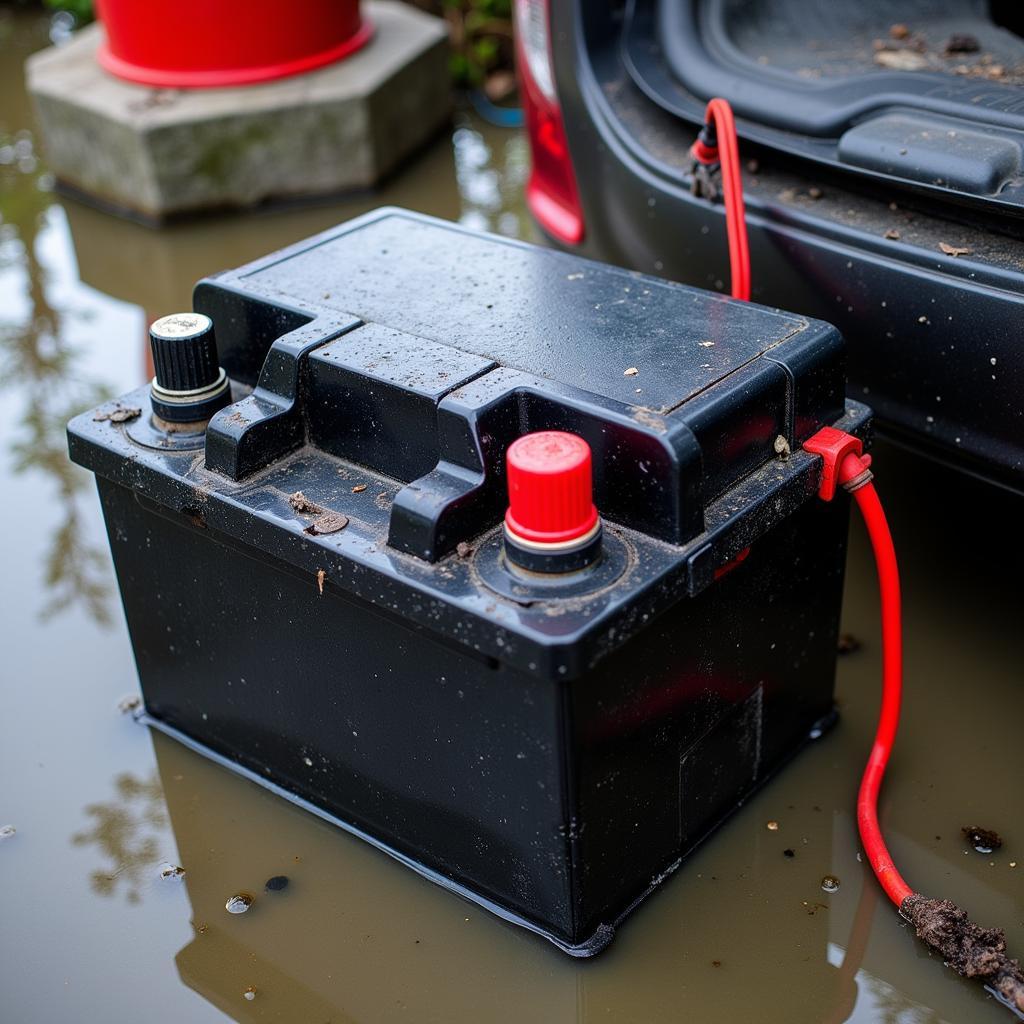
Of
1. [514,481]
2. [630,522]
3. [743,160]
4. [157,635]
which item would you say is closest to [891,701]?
[630,522]

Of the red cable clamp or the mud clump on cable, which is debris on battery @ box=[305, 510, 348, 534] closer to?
the red cable clamp

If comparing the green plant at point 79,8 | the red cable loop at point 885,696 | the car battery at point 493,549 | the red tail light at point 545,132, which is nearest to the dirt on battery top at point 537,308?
the car battery at point 493,549

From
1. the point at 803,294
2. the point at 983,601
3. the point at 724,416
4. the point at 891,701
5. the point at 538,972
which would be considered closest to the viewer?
the point at 724,416

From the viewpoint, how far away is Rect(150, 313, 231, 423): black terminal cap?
170cm

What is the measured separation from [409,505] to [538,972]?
0.60 metres

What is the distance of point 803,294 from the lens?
6.32ft

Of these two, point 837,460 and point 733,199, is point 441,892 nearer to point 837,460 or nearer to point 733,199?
point 837,460

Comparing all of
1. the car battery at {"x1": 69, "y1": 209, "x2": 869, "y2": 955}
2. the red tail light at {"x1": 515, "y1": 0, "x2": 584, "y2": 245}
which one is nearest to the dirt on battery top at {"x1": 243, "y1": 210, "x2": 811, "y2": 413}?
the car battery at {"x1": 69, "y1": 209, "x2": 869, "y2": 955}

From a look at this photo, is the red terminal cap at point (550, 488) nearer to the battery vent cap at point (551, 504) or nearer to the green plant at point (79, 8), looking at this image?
the battery vent cap at point (551, 504)

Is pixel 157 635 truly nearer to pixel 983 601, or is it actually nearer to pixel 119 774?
pixel 119 774

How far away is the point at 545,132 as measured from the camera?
95.9 inches

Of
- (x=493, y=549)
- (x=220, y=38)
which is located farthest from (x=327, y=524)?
(x=220, y=38)

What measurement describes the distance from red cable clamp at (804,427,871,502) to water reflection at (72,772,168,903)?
3.34 feet

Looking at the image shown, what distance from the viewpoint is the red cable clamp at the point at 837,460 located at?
5.33ft
